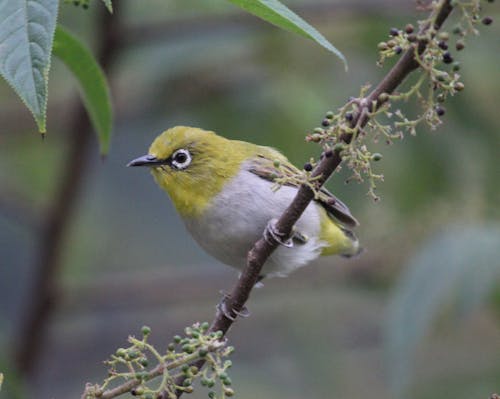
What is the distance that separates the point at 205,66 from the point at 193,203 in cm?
183

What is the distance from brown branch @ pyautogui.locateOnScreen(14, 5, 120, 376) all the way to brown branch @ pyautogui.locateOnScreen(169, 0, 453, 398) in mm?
2639

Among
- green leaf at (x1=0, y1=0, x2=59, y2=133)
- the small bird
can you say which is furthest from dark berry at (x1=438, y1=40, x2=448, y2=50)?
the small bird

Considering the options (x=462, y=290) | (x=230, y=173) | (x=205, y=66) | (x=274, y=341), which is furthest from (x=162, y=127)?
(x=462, y=290)

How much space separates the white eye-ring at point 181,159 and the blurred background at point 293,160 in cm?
108

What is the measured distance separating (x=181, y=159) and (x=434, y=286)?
116cm

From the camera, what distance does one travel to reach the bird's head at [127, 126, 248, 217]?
12.0 feet

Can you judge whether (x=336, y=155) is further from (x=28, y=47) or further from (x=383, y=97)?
(x=28, y=47)

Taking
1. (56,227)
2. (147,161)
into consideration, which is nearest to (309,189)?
(147,161)

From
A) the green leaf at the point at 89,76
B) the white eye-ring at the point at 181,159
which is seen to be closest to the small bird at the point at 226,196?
the white eye-ring at the point at 181,159

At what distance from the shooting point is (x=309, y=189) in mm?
1967

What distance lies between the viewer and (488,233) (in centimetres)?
413

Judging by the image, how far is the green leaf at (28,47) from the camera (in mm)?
1687

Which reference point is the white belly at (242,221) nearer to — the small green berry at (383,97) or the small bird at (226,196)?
the small bird at (226,196)

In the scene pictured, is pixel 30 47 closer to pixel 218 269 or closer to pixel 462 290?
pixel 462 290
